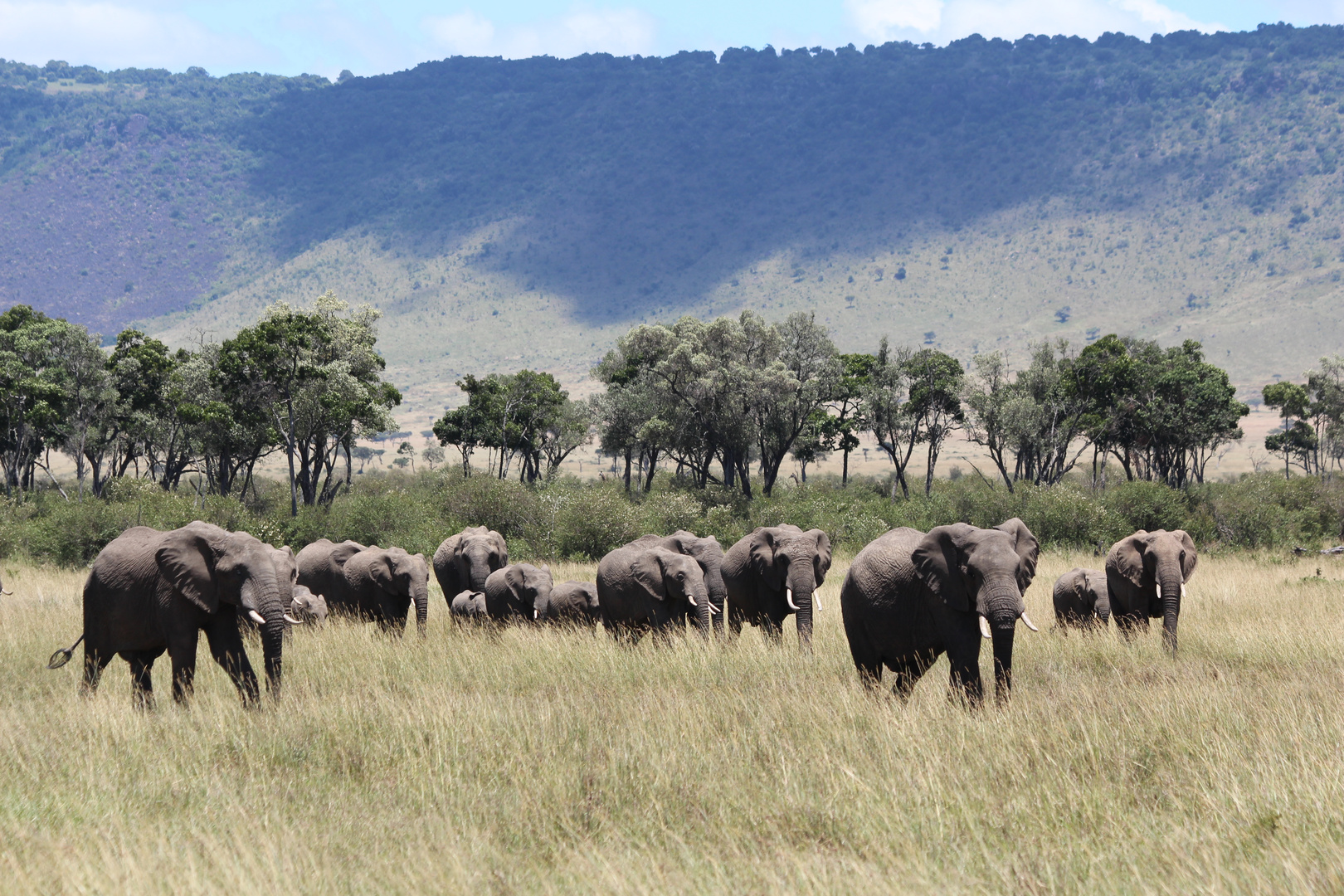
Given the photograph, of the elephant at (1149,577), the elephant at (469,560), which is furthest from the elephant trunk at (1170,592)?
the elephant at (469,560)

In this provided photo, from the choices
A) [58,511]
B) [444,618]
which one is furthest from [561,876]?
[58,511]

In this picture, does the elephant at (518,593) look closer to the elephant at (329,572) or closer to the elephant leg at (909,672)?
the elephant at (329,572)

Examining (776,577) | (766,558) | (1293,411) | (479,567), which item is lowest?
(479,567)

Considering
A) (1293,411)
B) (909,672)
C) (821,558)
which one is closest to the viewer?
(909,672)

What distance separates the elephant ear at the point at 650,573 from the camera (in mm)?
15555

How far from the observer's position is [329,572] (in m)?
20.9

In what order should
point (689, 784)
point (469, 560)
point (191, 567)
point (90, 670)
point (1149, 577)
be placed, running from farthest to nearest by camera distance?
point (469, 560), point (1149, 577), point (90, 670), point (191, 567), point (689, 784)

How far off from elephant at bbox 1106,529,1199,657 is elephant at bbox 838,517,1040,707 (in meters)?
5.94

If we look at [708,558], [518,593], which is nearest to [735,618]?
[708,558]

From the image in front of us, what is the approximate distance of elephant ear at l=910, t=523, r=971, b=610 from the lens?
922 cm

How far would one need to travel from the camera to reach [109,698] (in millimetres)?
10867

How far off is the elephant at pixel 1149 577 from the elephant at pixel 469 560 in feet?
34.9

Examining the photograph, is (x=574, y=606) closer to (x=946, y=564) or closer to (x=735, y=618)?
(x=735, y=618)

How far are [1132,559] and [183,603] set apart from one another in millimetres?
13340
